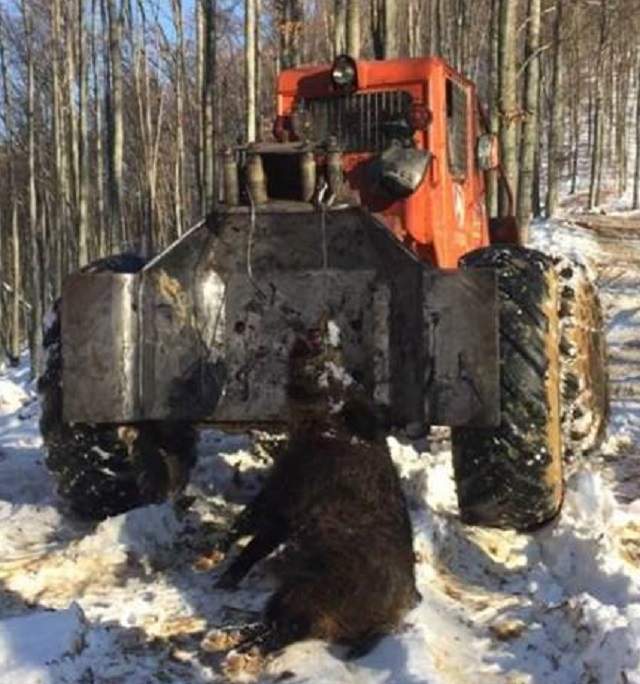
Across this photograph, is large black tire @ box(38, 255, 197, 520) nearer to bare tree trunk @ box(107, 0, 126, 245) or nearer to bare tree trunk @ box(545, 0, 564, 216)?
bare tree trunk @ box(107, 0, 126, 245)

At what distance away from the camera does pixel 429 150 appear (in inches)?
243

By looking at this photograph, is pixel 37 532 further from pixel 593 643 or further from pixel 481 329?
pixel 593 643

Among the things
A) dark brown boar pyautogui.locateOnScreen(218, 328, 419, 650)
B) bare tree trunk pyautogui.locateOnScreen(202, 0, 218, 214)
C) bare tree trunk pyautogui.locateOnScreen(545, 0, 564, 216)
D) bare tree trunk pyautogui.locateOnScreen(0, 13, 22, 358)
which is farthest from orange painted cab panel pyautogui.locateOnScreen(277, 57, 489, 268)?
bare tree trunk pyautogui.locateOnScreen(0, 13, 22, 358)

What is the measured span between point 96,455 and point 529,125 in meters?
10.4

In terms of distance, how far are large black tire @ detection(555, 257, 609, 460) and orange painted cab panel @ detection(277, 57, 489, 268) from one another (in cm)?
75

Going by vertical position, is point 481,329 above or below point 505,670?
above

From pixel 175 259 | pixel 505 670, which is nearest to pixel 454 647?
pixel 505 670

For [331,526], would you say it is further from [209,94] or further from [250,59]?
[209,94]

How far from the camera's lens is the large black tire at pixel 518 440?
4867 mm

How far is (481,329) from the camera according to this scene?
4605mm

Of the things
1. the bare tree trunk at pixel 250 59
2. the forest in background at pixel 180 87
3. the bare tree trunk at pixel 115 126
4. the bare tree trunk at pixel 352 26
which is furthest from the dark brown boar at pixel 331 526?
the bare tree trunk at pixel 115 126

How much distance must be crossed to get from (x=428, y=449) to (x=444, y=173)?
1.71 metres

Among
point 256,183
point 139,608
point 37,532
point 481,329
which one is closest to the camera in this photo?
point 139,608

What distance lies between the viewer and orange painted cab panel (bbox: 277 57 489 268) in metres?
6.07
